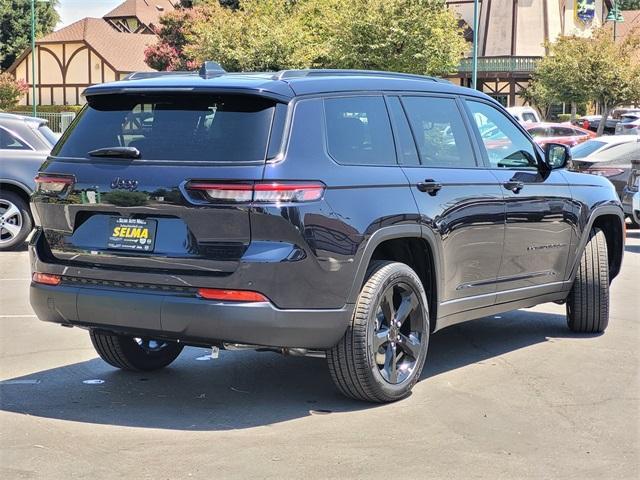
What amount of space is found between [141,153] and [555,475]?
107 inches

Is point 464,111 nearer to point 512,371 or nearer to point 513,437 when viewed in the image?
point 512,371

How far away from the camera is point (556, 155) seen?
7.51 m

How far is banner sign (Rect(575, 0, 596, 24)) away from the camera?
195 ft

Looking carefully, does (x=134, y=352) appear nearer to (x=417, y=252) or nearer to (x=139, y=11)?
(x=417, y=252)

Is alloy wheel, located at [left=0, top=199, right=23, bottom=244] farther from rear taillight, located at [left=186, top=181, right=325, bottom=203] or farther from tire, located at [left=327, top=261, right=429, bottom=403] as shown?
rear taillight, located at [left=186, top=181, right=325, bottom=203]

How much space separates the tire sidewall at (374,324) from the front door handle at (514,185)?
1.22 metres

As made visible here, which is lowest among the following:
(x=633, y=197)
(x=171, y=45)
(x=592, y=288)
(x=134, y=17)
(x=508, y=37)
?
(x=633, y=197)

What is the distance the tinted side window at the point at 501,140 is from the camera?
6930 millimetres

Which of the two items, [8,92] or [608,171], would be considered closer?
[608,171]

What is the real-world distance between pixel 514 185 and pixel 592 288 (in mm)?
1480

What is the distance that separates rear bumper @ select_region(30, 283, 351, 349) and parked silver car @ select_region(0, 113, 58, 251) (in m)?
8.29

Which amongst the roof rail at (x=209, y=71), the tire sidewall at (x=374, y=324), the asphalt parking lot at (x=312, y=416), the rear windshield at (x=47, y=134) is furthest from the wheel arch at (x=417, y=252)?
the rear windshield at (x=47, y=134)

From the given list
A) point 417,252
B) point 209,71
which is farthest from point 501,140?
point 209,71

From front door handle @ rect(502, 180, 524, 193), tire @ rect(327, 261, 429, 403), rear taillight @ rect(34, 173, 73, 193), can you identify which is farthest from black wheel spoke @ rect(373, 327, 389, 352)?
rear taillight @ rect(34, 173, 73, 193)
